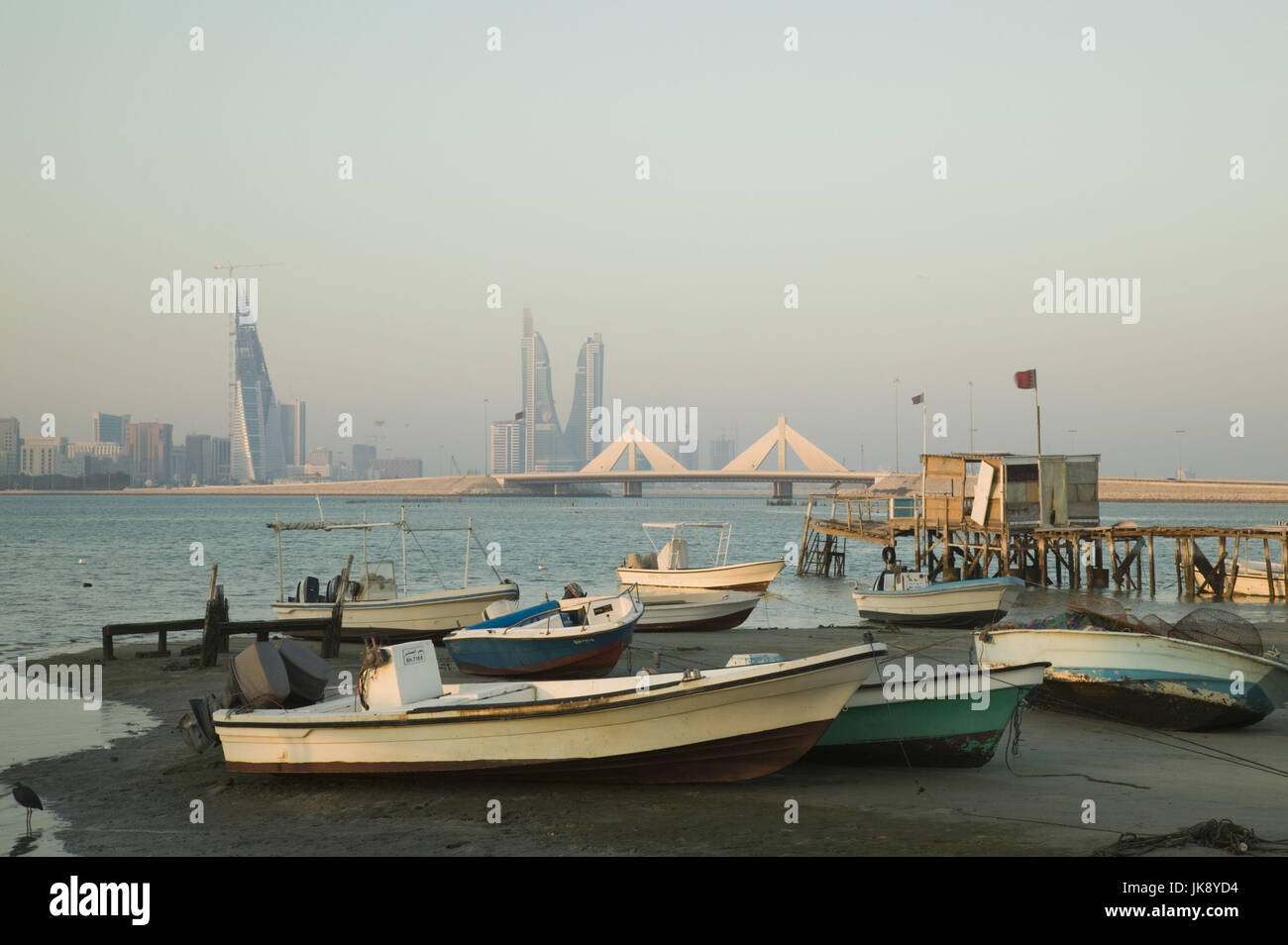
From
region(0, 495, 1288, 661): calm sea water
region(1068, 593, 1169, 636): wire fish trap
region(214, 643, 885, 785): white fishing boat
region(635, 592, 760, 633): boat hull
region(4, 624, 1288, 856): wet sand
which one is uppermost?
region(1068, 593, 1169, 636): wire fish trap

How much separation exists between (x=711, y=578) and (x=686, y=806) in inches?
851

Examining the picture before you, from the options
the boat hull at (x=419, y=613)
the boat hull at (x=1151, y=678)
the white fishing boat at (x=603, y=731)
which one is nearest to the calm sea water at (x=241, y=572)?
the boat hull at (x=419, y=613)

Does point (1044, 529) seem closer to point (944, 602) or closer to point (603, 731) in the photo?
point (944, 602)

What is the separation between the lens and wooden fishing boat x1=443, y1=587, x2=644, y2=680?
17375mm

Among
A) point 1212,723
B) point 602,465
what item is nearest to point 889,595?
point 1212,723

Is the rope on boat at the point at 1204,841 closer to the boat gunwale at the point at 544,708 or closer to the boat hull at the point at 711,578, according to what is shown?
the boat gunwale at the point at 544,708

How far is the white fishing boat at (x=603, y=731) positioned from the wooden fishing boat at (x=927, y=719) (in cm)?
95

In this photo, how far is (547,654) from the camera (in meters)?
17.6

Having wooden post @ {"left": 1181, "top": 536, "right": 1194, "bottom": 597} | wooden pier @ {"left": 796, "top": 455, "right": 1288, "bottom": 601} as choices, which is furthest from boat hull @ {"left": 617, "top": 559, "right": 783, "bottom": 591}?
wooden post @ {"left": 1181, "top": 536, "right": 1194, "bottom": 597}

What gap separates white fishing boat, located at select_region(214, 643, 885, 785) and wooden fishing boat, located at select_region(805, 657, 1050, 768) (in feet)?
3.13

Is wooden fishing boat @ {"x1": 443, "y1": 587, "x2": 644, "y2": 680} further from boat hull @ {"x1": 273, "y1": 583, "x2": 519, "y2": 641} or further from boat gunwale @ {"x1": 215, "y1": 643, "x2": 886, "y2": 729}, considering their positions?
boat gunwale @ {"x1": 215, "y1": 643, "x2": 886, "y2": 729}

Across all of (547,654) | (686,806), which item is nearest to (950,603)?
(547,654)

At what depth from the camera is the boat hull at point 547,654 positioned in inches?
683
